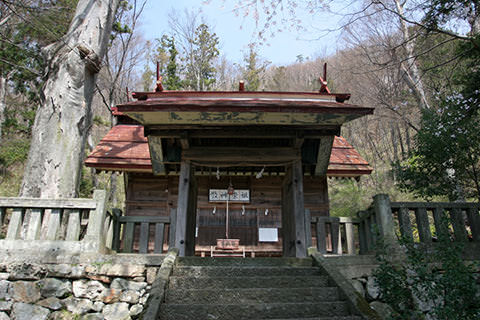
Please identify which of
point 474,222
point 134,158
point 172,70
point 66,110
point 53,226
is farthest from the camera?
point 172,70

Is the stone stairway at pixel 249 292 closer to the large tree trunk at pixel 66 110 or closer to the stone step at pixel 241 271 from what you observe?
the stone step at pixel 241 271

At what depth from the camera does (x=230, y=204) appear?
10242mm

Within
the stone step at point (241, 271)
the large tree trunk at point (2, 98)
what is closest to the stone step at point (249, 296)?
the stone step at point (241, 271)

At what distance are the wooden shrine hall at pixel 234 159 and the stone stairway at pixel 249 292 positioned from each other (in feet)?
3.46

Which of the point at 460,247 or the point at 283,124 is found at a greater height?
the point at 283,124

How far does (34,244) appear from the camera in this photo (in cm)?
549

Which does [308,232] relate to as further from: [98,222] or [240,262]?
[98,222]

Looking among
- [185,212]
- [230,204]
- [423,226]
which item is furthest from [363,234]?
[230,204]

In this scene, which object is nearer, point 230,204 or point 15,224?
point 15,224

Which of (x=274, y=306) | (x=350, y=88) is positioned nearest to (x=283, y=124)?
(x=274, y=306)

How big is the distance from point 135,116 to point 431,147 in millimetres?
6399

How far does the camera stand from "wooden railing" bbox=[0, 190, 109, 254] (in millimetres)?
5488

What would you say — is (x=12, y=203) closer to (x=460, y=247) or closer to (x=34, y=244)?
(x=34, y=244)

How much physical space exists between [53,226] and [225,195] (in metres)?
5.23
